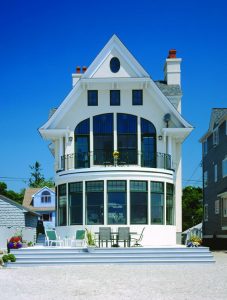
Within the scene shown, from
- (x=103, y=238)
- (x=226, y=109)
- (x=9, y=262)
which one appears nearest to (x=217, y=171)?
(x=226, y=109)

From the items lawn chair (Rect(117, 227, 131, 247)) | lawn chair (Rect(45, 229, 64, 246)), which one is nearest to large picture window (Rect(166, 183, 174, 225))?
lawn chair (Rect(117, 227, 131, 247))

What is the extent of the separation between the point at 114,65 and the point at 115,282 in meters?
16.5

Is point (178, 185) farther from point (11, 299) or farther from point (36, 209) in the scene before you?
point (36, 209)

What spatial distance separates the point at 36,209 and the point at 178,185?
43.3m

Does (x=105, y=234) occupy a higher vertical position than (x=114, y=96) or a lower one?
lower

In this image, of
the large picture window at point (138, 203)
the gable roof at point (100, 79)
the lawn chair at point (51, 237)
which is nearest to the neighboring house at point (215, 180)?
the gable roof at point (100, 79)

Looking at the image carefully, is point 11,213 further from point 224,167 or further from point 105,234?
point 105,234

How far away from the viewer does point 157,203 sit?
29375 mm

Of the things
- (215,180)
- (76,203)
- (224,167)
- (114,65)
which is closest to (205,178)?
(215,180)

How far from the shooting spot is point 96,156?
3086 cm

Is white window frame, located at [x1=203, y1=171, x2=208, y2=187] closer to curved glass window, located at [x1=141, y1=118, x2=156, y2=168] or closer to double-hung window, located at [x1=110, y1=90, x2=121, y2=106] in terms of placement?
curved glass window, located at [x1=141, y1=118, x2=156, y2=168]

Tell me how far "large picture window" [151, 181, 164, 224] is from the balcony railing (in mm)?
1589

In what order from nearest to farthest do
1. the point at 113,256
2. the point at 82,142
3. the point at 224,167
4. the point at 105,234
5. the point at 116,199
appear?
the point at 113,256
the point at 105,234
the point at 116,199
the point at 82,142
the point at 224,167

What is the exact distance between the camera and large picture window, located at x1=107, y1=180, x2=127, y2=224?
1137 inches
